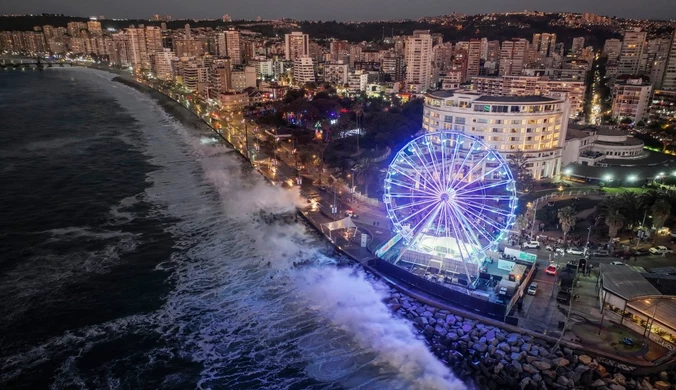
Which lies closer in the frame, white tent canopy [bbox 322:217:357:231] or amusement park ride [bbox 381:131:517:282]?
amusement park ride [bbox 381:131:517:282]

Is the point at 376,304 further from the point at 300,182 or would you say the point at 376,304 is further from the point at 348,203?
the point at 300,182

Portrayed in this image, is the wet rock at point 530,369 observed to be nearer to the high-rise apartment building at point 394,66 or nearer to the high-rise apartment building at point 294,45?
the high-rise apartment building at point 394,66

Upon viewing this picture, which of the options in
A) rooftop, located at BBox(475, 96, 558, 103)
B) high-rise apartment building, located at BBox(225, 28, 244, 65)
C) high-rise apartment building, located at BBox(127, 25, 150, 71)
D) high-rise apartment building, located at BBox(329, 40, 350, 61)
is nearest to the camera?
rooftop, located at BBox(475, 96, 558, 103)

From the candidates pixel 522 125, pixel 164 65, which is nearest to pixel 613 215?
pixel 522 125

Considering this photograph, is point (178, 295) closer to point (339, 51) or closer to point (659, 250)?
point (659, 250)

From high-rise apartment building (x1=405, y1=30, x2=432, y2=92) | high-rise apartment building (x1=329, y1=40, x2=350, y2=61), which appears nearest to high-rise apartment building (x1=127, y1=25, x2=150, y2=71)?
high-rise apartment building (x1=329, y1=40, x2=350, y2=61)

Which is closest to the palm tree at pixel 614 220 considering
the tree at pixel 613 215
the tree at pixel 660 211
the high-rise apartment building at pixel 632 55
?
the tree at pixel 613 215

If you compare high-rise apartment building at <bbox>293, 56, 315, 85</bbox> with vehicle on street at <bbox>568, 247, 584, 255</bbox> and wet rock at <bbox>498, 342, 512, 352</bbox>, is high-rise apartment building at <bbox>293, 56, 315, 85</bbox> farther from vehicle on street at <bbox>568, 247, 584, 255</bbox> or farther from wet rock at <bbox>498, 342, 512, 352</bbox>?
wet rock at <bbox>498, 342, 512, 352</bbox>
